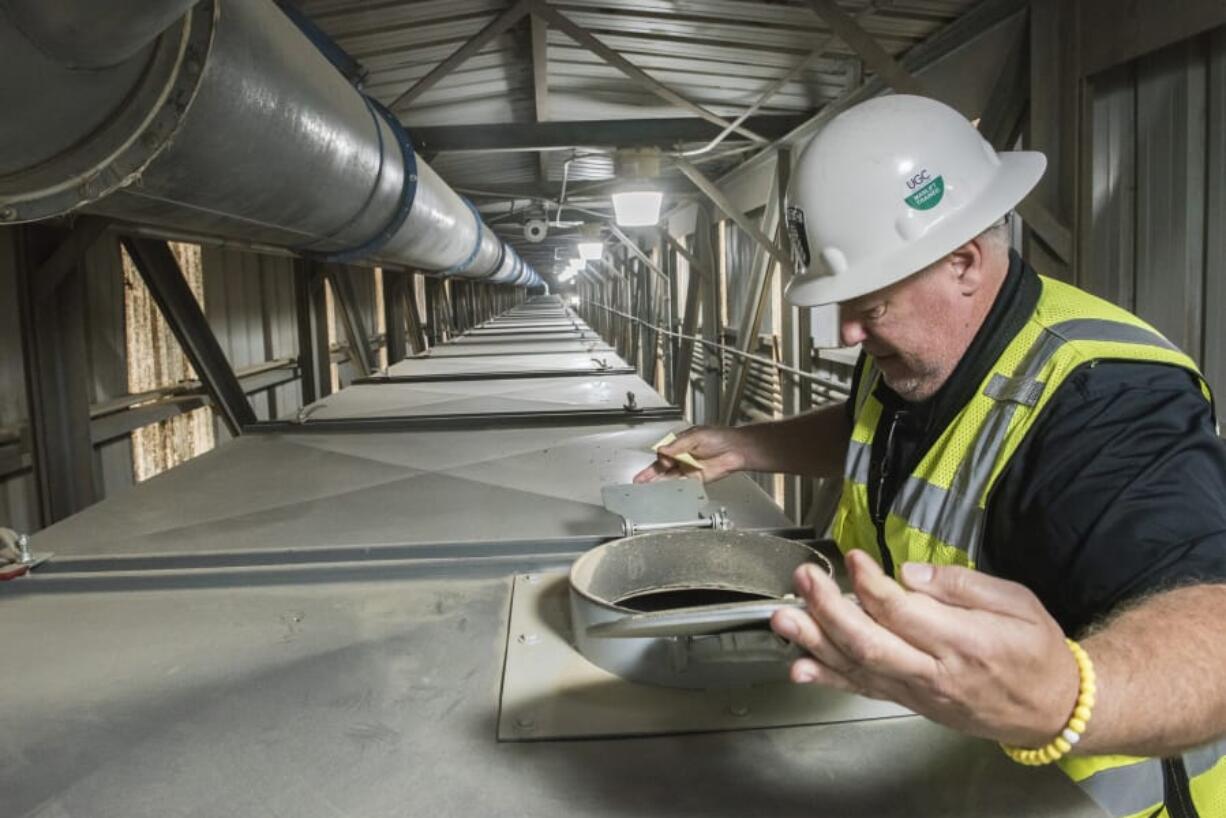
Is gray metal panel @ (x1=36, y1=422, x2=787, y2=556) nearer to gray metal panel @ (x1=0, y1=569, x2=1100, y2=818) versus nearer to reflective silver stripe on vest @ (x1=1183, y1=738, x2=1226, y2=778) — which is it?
gray metal panel @ (x1=0, y1=569, x2=1100, y2=818)

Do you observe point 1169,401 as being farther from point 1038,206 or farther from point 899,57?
point 899,57

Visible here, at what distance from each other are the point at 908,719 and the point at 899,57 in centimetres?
403

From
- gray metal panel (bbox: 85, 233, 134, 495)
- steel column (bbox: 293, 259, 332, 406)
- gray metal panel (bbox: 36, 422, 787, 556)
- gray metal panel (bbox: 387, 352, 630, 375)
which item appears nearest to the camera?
gray metal panel (bbox: 36, 422, 787, 556)

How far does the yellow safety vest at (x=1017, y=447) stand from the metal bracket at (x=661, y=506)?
388mm

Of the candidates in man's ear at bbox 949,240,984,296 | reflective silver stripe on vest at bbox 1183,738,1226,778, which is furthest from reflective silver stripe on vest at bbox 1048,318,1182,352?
reflective silver stripe on vest at bbox 1183,738,1226,778

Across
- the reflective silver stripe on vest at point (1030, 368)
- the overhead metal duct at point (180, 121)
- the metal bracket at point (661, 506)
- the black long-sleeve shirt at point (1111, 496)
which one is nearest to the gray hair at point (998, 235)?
the reflective silver stripe on vest at point (1030, 368)

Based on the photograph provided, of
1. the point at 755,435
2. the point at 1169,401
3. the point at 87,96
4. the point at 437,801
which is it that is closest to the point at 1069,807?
the point at 1169,401

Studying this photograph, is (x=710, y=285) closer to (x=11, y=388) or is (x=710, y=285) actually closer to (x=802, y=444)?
A: (x=11, y=388)

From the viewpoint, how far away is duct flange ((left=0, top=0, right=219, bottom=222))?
116 centimetres

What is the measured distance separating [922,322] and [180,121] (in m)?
1.13

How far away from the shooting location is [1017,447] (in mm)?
1102

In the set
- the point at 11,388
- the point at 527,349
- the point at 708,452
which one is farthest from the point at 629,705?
the point at 527,349

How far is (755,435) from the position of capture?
1.94 m

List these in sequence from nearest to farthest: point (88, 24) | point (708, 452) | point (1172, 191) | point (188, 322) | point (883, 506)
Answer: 1. point (88, 24)
2. point (883, 506)
3. point (708, 452)
4. point (1172, 191)
5. point (188, 322)
